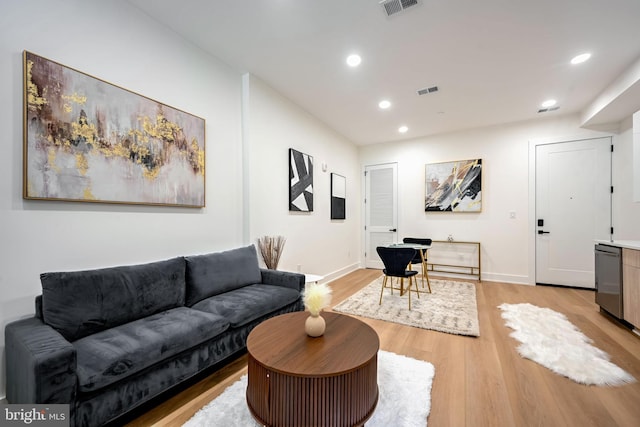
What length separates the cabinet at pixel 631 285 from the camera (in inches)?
98.7

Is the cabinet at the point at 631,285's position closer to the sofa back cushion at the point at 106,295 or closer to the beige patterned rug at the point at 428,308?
the beige patterned rug at the point at 428,308

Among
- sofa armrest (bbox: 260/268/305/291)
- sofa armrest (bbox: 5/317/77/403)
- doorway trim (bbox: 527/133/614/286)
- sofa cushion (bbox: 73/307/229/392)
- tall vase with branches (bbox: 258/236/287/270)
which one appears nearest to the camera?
sofa armrest (bbox: 5/317/77/403)

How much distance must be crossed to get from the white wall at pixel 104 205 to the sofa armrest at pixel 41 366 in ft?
1.08

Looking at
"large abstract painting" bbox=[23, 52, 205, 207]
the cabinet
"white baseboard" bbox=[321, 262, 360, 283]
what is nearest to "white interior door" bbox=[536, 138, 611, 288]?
the cabinet

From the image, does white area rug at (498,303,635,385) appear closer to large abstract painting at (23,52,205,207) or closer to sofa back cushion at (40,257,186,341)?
sofa back cushion at (40,257,186,341)

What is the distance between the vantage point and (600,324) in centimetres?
285

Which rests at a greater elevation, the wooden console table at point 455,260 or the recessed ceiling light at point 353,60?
the recessed ceiling light at point 353,60

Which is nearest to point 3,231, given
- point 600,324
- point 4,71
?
point 4,71

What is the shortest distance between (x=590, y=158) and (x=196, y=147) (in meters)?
5.74

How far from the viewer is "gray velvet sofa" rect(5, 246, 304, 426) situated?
125 centimetres

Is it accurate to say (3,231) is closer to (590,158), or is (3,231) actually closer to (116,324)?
(116,324)

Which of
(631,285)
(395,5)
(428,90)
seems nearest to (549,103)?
(428,90)

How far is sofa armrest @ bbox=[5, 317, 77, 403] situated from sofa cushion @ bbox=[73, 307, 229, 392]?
0.07 m

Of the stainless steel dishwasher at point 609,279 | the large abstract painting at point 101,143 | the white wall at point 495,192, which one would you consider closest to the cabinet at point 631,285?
the stainless steel dishwasher at point 609,279
